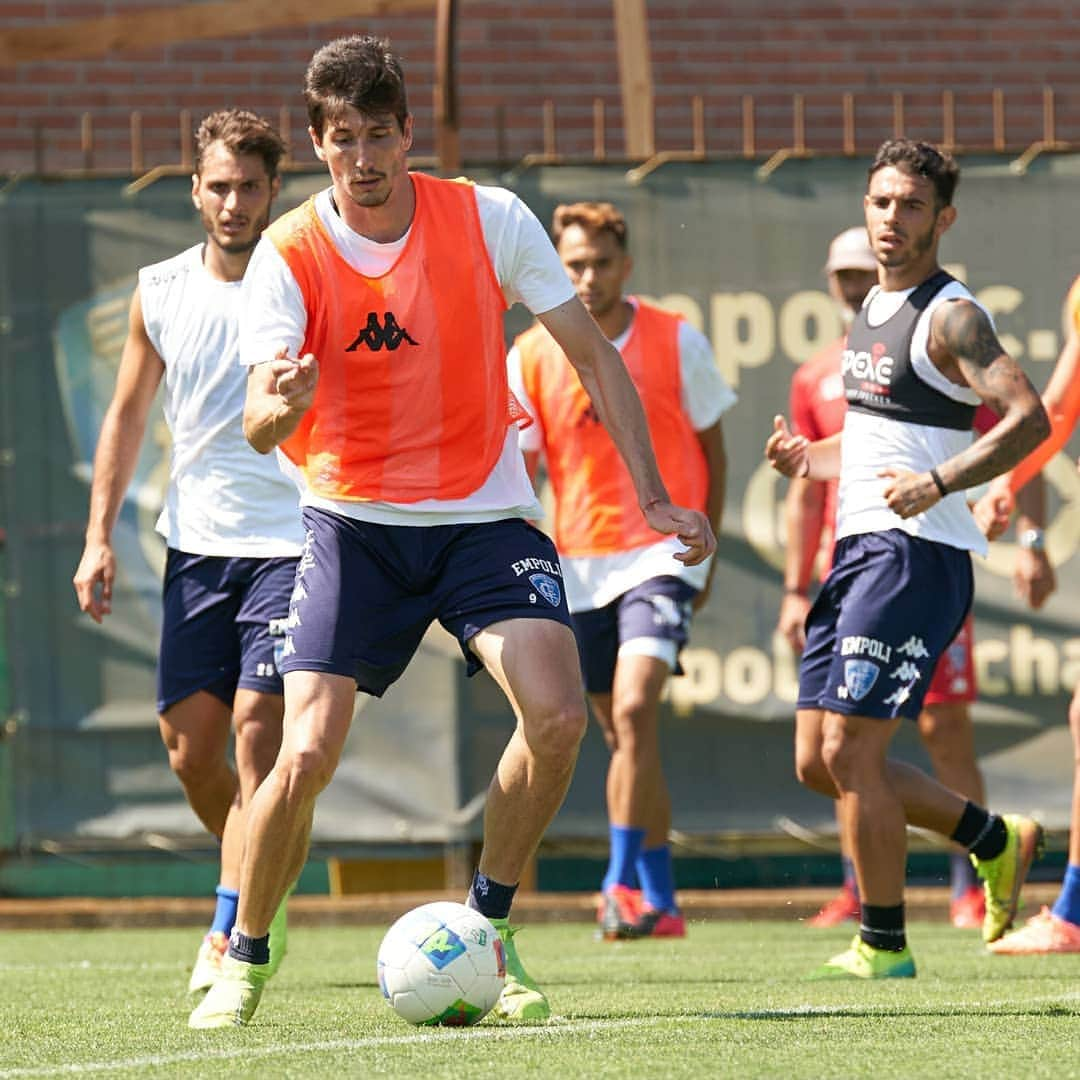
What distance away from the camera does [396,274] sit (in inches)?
209

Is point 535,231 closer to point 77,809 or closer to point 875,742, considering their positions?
point 875,742

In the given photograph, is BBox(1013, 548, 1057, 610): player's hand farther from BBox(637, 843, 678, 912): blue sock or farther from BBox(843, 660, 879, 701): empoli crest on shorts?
BBox(637, 843, 678, 912): blue sock

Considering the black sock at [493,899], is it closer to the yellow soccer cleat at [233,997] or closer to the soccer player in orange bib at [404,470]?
the soccer player in orange bib at [404,470]

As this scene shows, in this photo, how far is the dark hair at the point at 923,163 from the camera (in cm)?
664

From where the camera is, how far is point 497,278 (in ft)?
17.8

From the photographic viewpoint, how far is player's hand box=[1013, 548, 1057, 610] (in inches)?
299

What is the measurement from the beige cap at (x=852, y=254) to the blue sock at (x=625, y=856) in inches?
89.6

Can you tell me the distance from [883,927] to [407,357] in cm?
228

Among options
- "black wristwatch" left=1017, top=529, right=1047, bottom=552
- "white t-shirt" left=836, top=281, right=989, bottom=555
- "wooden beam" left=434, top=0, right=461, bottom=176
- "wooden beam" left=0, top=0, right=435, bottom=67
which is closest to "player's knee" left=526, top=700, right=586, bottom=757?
"white t-shirt" left=836, top=281, right=989, bottom=555

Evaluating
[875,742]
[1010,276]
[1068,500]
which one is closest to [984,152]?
[1010,276]

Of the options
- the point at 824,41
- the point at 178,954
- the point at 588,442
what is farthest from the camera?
the point at 824,41

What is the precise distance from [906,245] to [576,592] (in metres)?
2.58

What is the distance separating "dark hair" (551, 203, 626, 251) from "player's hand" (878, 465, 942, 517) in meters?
2.78

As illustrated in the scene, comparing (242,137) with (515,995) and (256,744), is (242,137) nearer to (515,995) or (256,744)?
(256,744)
